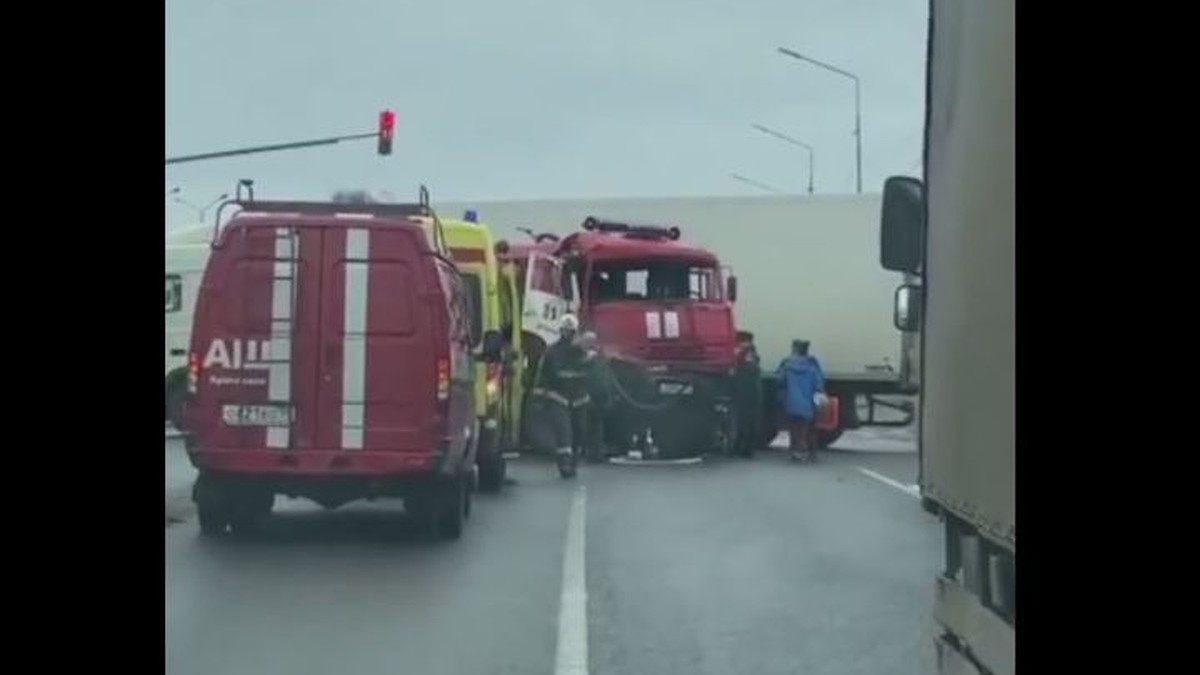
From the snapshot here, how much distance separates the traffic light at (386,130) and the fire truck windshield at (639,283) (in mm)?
9276

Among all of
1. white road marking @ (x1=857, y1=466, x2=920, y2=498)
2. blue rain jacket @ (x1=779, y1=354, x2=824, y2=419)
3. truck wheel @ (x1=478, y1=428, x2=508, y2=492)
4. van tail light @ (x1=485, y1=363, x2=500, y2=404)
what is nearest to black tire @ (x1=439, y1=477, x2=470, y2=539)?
van tail light @ (x1=485, y1=363, x2=500, y2=404)

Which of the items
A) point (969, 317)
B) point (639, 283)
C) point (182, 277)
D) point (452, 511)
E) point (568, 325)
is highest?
point (639, 283)

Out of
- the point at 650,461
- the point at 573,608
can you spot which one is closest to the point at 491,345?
the point at 573,608

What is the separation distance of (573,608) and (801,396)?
54.0 feet

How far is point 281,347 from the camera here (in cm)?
1480

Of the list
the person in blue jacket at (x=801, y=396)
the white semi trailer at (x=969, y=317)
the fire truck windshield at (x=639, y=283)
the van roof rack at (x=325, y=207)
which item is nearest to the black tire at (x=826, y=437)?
the person in blue jacket at (x=801, y=396)

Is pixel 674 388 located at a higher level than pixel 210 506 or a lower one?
higher

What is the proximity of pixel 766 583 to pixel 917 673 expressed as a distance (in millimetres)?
3557

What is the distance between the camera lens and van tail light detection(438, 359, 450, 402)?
14.8 m

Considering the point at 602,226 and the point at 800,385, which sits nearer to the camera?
the point at 800,385

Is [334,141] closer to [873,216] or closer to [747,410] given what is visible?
[747,410]

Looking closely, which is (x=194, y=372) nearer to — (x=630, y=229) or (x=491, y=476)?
(x=491, y=476)

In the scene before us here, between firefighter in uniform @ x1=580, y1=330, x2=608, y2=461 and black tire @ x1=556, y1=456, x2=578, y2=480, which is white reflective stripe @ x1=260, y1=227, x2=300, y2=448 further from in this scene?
firefighter in uniform @ x1=580, y1=330, x2=608, y2=461
